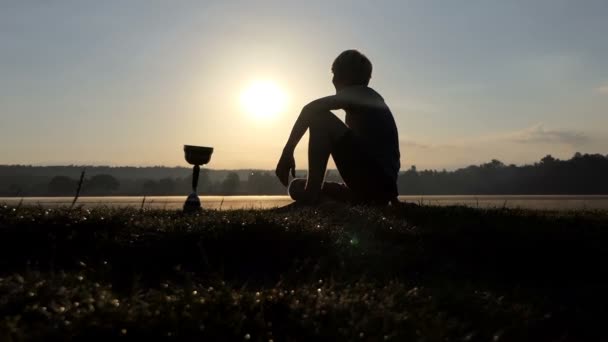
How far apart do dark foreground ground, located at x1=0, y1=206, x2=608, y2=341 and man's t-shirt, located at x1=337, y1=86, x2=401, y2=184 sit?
1.02 meters

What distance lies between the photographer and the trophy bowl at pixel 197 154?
38.8 feet

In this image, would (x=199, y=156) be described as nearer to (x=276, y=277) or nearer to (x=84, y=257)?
(x=84, y=257)

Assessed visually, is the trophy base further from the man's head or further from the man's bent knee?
the man's head

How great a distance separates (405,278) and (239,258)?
2166mm

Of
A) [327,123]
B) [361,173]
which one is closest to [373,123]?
[361,173]

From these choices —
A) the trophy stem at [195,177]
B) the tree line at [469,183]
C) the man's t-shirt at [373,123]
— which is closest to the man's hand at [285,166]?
the man's t-shirt at [373,123]

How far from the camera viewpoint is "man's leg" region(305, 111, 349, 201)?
877 centimetres

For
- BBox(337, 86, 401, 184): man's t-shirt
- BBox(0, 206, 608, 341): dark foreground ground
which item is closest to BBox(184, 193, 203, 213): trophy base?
BBox(0, 206, 608, 341): dark foreground ground

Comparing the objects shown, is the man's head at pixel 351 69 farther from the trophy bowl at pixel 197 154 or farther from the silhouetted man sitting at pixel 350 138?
the trophy bowl at pixel 197 154

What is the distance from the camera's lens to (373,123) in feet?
30.7

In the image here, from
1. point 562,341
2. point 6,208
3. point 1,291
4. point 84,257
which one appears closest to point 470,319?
point 562,341

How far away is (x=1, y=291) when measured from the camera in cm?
408

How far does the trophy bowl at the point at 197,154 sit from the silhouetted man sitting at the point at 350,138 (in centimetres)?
288

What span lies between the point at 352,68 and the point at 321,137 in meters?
1.53
